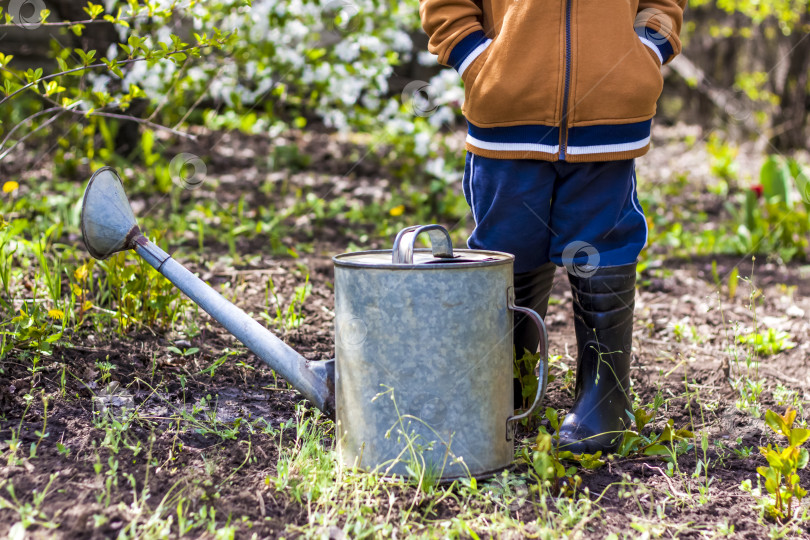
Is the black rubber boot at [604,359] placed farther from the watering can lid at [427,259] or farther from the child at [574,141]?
the watering can lid at [427,259]

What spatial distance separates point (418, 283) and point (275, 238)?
203 centimetres

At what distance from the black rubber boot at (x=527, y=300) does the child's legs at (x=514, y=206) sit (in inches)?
1.7

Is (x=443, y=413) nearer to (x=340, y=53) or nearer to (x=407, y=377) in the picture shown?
(x=407, y=377)

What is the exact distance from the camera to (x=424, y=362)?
1.50 m

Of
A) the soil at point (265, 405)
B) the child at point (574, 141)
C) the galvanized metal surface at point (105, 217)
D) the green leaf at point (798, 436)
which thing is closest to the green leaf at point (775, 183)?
the soil at point (265, 405)

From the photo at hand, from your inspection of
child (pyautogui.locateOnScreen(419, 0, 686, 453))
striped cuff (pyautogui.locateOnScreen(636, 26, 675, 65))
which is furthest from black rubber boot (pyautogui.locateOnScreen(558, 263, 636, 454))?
striped cuff (pyautogui.locateOnScreen(636, 26, 675, 65))

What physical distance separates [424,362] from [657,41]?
3.21ft

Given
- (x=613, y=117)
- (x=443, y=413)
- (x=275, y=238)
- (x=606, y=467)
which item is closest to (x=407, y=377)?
(x=443, y=413)

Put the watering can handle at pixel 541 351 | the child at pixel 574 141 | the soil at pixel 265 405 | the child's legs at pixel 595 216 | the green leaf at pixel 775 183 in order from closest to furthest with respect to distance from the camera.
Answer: the soil at pixel 265 405
the watering can handle at pixel 541 351
the child at pixel 574 141
the child's legs at pixel 595 216
the green leaf at pixel 775 183

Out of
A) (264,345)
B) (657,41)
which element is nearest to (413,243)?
(264,345)

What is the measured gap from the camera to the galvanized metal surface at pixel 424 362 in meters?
1.49

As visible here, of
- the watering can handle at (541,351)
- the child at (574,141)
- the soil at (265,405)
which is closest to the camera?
the soil at (265,405)

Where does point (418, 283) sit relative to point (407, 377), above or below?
above

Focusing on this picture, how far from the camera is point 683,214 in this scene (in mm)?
4656
